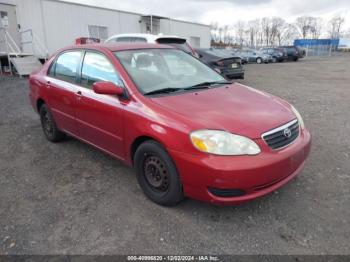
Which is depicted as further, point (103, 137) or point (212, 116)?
point (103, 137)

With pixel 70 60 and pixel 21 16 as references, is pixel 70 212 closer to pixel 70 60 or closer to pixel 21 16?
pixel 70 60

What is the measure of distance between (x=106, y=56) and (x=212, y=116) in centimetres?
158

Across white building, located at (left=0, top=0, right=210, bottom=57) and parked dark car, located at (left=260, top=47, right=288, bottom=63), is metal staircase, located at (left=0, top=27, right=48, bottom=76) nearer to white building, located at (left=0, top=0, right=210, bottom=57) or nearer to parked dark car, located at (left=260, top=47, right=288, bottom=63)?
white building, located at (left=0, top=0, right=210, bottom=57)

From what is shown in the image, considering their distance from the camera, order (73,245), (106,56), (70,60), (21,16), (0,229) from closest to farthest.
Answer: (73,245) < (0,229) < (106,56) < (70,60) < (21,16)

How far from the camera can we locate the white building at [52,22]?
14867mm

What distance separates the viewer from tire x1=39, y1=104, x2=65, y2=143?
4703 mm

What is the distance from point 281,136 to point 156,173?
1.26 m

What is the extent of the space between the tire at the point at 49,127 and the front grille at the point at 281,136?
332cm

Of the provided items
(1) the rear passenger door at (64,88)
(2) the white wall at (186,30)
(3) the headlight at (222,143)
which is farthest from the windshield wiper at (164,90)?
(2) the white wall at (186,30)

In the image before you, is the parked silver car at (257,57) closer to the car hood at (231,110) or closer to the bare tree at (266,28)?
the car hood at (231,110)

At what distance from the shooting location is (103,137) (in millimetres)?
3572

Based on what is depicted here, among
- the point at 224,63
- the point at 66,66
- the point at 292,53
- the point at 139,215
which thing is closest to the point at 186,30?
the point at 292,53

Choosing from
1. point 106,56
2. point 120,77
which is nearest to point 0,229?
point 120,77

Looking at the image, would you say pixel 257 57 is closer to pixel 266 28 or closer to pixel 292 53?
pixel 292 53
